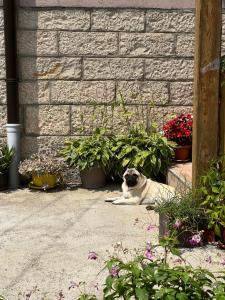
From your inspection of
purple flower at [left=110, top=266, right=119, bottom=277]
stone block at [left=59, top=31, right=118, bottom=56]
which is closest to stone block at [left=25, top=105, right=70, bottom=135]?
stone block at [left=59, top=31, right=118, bottom=56]

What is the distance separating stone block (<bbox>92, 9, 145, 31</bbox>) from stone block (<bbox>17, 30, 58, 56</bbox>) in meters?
0.55

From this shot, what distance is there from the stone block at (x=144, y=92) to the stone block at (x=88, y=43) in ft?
1.52

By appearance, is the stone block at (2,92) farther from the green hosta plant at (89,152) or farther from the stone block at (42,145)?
the green hosta plant at (89,152)

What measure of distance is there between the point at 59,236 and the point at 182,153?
2320 millimetres

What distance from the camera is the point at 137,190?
5039 millimetres

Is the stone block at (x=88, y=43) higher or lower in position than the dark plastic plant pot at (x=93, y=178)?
higher

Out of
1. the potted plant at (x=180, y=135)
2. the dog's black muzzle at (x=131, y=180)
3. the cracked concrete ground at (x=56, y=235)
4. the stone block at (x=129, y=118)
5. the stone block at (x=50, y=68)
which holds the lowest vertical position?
the cracked concrete ground at (x=56, y=235)

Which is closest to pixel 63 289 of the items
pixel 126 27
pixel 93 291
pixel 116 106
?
pixel 93 291

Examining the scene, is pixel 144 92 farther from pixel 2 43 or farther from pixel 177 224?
pixel 177 224

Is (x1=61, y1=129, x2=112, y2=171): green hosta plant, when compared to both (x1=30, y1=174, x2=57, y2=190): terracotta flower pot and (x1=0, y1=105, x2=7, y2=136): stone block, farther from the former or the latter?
(x1=0, y1=105, x2=7, y2=136): stone block

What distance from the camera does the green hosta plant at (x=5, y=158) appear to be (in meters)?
5.53

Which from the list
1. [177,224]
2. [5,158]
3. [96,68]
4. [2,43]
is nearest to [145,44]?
[96,68]

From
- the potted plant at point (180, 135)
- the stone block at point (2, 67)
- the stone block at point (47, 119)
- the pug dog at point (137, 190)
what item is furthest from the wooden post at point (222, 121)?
the stone block at point (2, 67)

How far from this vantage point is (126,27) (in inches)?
225
